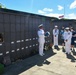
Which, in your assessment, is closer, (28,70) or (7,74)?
(7,74)

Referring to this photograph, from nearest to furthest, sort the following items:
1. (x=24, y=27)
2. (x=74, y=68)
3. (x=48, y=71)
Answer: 1. (x=48, y=71)
2. (x=74, y=68)
3. (x=24, y=27)

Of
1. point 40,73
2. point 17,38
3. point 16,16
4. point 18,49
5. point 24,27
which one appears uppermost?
point 16,16

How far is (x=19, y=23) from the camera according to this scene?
7.10 m

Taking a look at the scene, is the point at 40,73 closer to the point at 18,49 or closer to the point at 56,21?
the point at 18,49

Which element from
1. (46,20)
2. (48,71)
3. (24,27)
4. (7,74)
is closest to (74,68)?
(48,71)

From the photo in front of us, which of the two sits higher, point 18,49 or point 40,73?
point 18,49

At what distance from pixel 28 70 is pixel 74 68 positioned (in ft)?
6.96

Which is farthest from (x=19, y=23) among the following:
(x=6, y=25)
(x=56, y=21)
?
(x=56, y=21)

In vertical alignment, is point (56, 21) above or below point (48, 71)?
above

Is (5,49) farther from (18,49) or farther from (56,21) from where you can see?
(56,21)

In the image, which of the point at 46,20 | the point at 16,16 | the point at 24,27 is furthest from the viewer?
the point at 46,20

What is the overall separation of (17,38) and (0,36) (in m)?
1.10

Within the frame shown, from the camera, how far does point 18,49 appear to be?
7.15 meters

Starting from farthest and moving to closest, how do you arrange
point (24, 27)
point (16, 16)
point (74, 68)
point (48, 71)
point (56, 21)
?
point (56, 21)
point (24, 27)
point (16, 16)
point (74, 68)
point (48, 71)
